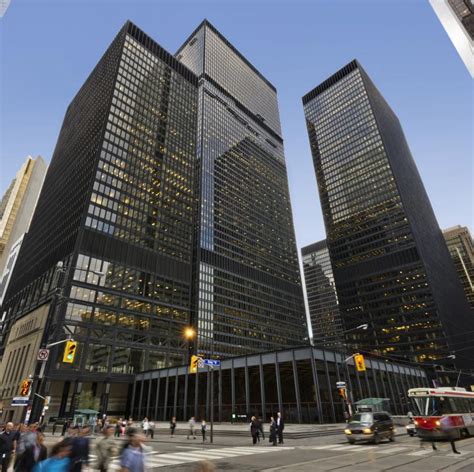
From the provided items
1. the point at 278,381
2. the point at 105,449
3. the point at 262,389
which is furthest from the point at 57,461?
the point at 262,389

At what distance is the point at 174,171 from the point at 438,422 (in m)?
92.7

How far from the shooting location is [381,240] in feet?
468

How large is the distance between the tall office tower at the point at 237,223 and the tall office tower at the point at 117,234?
1919 centimetres

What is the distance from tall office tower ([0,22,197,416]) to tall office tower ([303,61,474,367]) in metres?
85.2

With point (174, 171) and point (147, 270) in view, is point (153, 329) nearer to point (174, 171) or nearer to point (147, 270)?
point (147, 270)

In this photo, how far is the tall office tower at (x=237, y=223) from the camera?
10975 centimetres

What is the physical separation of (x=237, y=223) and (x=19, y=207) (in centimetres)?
12284

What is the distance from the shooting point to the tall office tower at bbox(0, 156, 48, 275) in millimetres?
168625

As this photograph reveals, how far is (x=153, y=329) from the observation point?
242 ft

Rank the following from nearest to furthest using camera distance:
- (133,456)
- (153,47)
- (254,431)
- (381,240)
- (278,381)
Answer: (133,456) → (254,431) → (278,381) → (153,47) → (381,240)

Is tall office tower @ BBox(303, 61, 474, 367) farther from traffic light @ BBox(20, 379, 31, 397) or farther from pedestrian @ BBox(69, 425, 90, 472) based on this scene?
pedestrian @ BBox(69, 425, 90, 472)

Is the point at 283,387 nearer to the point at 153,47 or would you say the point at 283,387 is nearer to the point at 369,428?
the point at 369,428

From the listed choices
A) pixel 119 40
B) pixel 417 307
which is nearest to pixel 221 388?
pixel 417 307

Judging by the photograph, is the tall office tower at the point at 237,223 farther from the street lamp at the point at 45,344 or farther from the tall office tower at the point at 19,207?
the tall office tower at the point at 19,207
